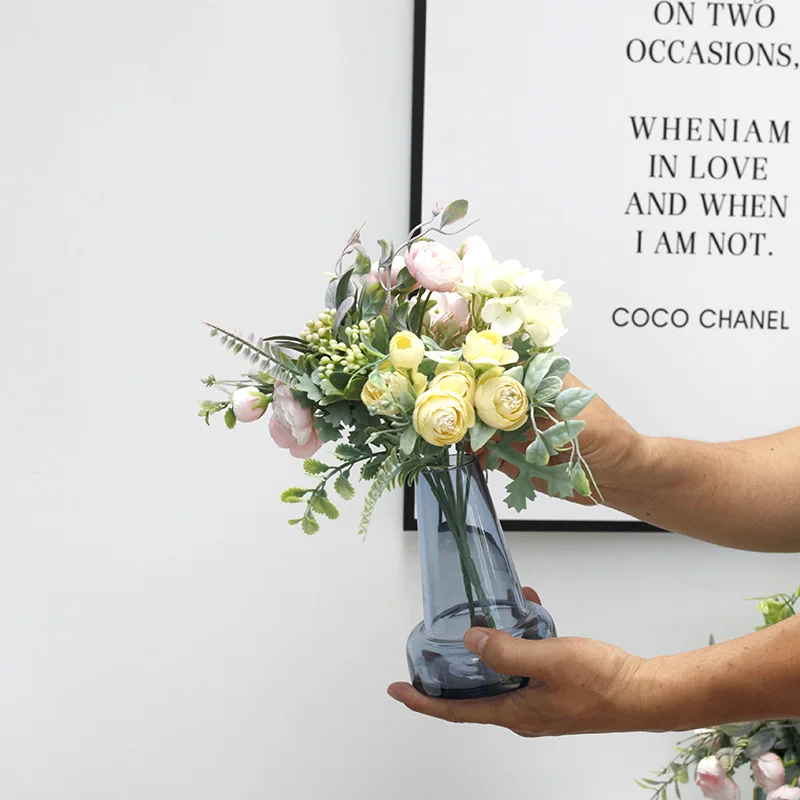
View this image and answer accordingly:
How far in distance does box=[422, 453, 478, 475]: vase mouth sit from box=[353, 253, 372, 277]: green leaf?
0.54 feet

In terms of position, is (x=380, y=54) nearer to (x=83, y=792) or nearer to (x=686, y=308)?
(x=686, y=308)

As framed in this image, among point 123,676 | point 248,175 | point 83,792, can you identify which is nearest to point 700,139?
point 248,175

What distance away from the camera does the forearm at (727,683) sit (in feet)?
2.32

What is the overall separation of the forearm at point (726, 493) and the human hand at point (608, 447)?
0.02m

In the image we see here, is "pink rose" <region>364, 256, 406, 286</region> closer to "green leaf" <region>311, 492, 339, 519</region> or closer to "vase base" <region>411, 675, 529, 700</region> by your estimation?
"green leaf" <region>311, 492, 339, 519</region>

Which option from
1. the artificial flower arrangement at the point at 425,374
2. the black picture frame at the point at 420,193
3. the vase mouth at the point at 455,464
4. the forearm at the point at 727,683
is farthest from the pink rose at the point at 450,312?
the black picture frame at the point at 420,193

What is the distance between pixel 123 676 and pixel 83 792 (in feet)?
0.56

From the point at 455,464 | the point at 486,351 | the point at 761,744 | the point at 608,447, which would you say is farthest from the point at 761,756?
the point at 486,351

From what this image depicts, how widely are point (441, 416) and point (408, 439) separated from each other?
50 mm

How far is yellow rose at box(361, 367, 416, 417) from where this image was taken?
61cm

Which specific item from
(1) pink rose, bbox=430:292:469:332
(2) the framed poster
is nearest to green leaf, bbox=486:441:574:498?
(1) pink rose, bbox=430:292:469:332

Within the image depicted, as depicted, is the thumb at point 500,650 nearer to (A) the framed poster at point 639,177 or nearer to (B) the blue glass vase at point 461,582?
(B) the blue glass vase at point 461,582

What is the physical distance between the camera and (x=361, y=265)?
68 cm

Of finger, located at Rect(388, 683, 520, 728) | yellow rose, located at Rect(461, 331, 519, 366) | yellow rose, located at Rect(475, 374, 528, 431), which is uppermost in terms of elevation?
yellow rose, located at Rect(461, 331, 519, 366)
